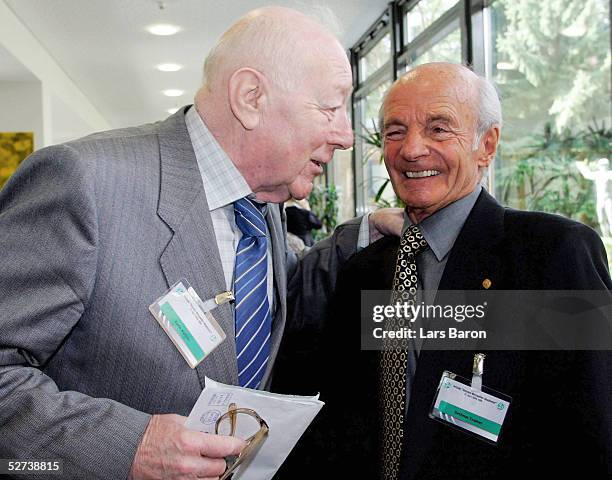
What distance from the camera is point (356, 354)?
1808 millimetres

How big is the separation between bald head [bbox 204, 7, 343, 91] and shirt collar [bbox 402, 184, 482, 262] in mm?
519

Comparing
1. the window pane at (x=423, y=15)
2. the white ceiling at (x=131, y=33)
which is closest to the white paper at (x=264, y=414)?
the white ceiling at (x=131, y=33)

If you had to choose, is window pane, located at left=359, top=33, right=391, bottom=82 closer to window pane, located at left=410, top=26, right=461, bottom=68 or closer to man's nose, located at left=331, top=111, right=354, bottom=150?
window pane, located at left=410, top=26, right=461, bottom=68

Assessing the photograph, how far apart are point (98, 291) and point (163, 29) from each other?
21.8 ft

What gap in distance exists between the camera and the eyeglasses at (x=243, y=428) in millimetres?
1240

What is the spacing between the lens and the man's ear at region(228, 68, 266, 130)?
1.51 metres

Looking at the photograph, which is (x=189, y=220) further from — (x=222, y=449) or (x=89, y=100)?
(x=89, y=100)

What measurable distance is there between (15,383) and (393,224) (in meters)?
1.10

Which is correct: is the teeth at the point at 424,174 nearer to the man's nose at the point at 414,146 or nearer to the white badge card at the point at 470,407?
the man's nose at the point at 414,146

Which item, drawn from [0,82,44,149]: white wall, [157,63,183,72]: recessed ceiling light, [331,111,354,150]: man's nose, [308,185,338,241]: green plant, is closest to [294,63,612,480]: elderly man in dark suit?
[331,111,354,150]: man's nose

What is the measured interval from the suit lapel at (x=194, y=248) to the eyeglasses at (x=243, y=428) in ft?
0.42

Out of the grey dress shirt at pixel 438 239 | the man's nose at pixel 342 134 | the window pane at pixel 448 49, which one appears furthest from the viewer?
the window pane at pixel 448 49

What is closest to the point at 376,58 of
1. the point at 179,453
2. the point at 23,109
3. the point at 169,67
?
the point at 169,67

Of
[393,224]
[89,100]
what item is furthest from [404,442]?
[89,100]
